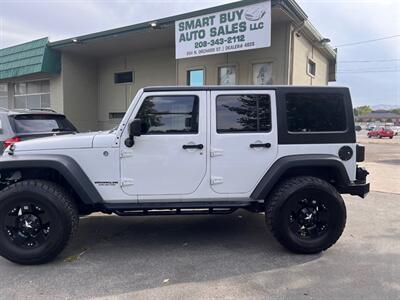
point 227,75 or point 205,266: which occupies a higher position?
point 227,75

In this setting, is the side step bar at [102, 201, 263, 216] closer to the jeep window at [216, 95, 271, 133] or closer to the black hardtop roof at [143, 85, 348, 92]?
the jeep window at [216, 95, 271, 133]

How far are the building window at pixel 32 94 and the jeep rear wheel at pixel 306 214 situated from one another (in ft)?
47.1

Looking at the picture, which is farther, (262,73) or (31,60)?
(31,60)

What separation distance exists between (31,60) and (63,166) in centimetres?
1260

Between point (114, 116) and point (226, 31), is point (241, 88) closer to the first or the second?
point (226, 31)

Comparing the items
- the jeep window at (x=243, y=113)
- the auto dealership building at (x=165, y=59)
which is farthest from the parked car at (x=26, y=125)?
the auto dealership building at (x=165, y=59)

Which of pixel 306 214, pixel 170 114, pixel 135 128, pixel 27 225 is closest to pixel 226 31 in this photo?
pixel 170 114

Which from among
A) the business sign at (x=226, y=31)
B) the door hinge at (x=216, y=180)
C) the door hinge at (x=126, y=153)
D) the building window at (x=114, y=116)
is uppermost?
the business sign at (x=226, y=31)

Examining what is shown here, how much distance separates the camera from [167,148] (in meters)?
3.88

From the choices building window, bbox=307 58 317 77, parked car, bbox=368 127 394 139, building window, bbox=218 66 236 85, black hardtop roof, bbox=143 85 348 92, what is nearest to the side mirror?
black hardtop roof, bbox=143 85 348 92

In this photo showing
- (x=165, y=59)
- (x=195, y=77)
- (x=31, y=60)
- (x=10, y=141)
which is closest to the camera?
(x=10, y=141)

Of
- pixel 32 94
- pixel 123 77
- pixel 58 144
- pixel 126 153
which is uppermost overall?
pixel 123 77

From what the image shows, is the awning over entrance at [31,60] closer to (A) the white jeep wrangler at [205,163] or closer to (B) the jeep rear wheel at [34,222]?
(A) the white jeep wrangler at [205,163]

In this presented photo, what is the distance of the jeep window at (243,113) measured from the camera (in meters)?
4.00
